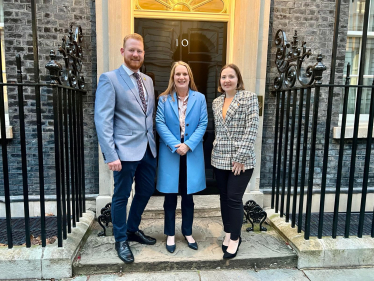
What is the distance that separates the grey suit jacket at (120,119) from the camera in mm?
2404

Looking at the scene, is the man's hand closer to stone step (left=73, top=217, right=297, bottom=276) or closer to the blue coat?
the blue coat

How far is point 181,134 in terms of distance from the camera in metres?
2.66

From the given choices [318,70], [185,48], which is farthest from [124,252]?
[185,48]

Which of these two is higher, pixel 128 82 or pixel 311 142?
pixel 128 82

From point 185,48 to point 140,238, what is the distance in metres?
2.63

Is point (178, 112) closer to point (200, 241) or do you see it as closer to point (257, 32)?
point (200, 241)

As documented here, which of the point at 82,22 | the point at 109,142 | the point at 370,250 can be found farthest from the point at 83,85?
the point at 370,250

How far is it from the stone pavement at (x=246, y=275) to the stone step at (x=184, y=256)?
0.05 metres

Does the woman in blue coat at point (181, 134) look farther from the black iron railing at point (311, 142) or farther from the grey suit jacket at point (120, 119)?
the black iron railing at point (311, 142)

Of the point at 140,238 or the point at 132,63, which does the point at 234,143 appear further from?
the point at 140,238

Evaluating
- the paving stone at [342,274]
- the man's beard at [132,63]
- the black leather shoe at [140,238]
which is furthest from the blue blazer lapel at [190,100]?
the paving stone at [342,274]

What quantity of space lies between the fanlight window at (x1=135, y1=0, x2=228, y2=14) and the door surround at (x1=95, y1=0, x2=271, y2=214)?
0.27ft

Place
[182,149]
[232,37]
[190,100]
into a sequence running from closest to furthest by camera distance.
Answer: [182,149], [190,100], [232,37]

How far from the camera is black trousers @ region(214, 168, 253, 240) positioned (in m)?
2.56
